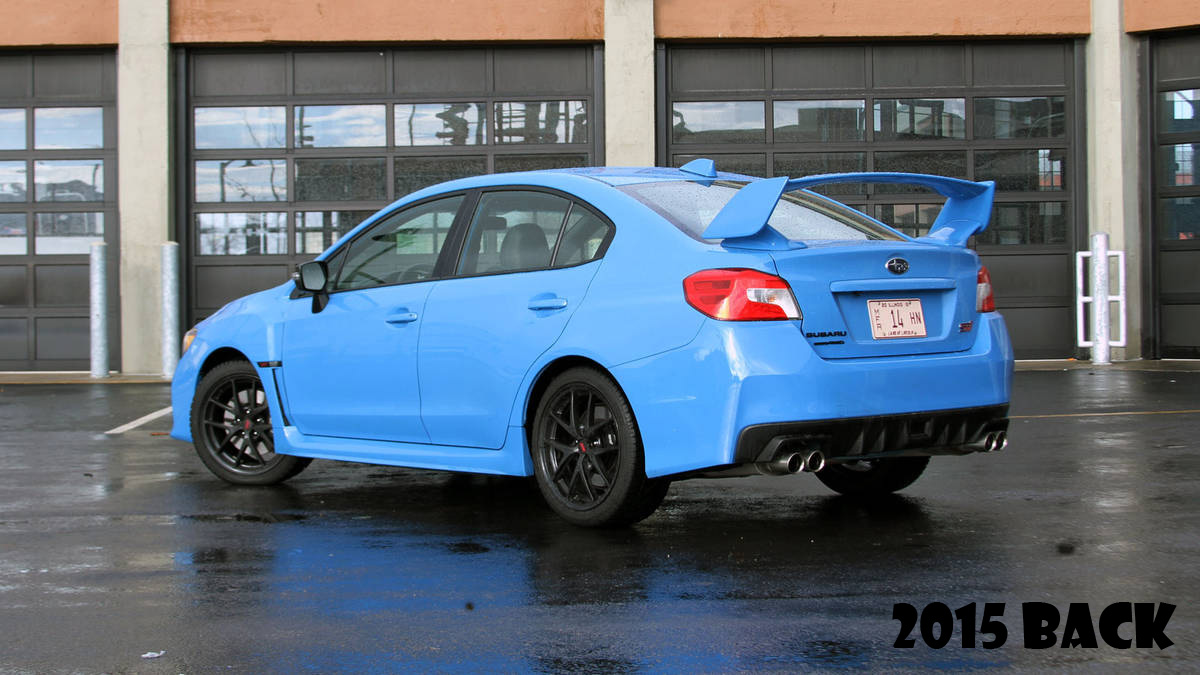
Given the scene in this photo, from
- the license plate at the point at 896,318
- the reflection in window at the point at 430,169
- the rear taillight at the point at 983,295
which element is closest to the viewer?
the license plate at the point at 896,318

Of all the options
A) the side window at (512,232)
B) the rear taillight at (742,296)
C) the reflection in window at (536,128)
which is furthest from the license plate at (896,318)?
the reflection in window at (536,128)

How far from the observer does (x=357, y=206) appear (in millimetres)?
17516

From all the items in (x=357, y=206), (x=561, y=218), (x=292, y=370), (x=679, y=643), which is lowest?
Answer: (x=679, y=643)

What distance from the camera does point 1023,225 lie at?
57.6 ft

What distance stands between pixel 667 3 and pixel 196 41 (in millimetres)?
5457

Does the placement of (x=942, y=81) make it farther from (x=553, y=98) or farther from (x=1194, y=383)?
(x=1194, y=383)

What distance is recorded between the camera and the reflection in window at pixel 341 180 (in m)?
17.5

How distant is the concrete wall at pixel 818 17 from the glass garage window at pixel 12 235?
25.8 ft

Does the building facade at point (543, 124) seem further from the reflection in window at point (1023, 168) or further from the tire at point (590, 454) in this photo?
the tire at point (590, 454)

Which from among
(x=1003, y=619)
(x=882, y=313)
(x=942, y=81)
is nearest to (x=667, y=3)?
(x=942, y=81)

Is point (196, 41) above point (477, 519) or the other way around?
above

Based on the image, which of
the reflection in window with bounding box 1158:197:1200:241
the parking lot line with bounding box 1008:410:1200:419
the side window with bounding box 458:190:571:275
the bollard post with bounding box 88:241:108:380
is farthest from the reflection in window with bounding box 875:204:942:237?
the side window with bounding box 458:190:571:275

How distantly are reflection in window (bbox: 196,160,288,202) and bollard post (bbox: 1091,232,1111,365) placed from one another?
931cm

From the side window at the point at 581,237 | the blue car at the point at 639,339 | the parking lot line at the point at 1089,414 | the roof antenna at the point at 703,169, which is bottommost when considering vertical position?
the parking lot line at the point at 1089,414
